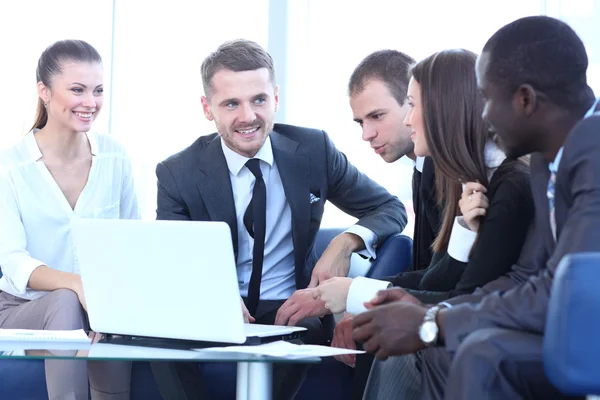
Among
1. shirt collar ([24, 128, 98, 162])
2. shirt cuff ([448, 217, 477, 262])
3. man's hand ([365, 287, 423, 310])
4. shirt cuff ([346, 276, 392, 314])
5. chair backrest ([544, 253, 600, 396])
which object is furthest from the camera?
shirt collar ([24, 128, 98, 162])

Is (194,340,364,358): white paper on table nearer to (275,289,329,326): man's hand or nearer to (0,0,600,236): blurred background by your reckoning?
(275,289,329,326): man's hand

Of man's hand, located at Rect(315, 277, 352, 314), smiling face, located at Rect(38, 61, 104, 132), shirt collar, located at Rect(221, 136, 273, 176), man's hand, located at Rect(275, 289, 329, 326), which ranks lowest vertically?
man's hand, located at Rect(275, 289, 329, 326)

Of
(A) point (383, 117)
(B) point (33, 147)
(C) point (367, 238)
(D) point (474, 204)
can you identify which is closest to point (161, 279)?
(D) point (474, 204)

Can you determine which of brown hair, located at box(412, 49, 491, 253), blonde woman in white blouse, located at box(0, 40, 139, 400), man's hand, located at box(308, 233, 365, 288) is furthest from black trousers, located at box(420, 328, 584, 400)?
blonde woman in white blouse, located at box(0, 40, 139, 400)

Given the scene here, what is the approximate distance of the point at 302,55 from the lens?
4.18 metres

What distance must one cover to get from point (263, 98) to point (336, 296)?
2.67 feet

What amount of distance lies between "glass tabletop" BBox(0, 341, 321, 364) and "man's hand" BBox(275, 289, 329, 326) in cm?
65

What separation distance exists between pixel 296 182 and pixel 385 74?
1.55 ft

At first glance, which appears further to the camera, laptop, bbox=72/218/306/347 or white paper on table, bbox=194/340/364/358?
laptop, bbox=72/218/306/347

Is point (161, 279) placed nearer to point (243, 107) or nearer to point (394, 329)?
point (394, 329)

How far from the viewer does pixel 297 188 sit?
289 centimetres

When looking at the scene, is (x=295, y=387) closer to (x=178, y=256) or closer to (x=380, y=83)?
(x=178, y=256)

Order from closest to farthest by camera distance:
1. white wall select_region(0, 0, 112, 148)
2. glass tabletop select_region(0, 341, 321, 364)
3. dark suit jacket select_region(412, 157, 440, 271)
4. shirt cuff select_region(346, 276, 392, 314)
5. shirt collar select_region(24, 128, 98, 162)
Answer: glass tabletop select_region(0, 341, 321, 364) → shirt cuff select_region(346, 276, 392, 314) → dark suit jacket select_region(412, 157, 440, 271) → shirt collar select_region(24, 128, 98, 162) → white wall select_region(0, 0, 112, 148)

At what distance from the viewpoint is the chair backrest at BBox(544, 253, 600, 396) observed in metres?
1.22
